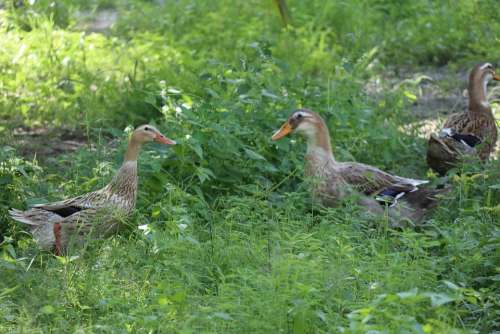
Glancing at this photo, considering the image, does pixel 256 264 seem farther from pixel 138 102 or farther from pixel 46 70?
pixel 46 70

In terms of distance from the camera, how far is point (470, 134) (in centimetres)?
952

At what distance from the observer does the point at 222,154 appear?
8.59 m

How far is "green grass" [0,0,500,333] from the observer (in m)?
6.01

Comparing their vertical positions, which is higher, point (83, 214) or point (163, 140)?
point (163, 140)

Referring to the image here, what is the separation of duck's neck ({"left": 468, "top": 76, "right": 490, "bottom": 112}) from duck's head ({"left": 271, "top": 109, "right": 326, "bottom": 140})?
194cm

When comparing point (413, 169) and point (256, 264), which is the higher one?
point (256, 264)

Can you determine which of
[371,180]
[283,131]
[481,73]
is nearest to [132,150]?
[283,131]

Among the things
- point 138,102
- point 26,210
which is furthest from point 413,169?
point 26,210

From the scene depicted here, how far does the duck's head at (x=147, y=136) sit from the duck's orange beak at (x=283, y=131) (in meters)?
0.97

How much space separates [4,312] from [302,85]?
4455 millimetres

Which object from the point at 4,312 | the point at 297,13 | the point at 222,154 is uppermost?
the point at 4,312

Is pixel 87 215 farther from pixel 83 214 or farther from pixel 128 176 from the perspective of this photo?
pixel 128 176

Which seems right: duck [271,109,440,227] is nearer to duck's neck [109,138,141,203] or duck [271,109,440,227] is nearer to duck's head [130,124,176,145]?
duck's head [130,124,176,145]

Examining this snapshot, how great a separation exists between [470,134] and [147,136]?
306 centimetres
